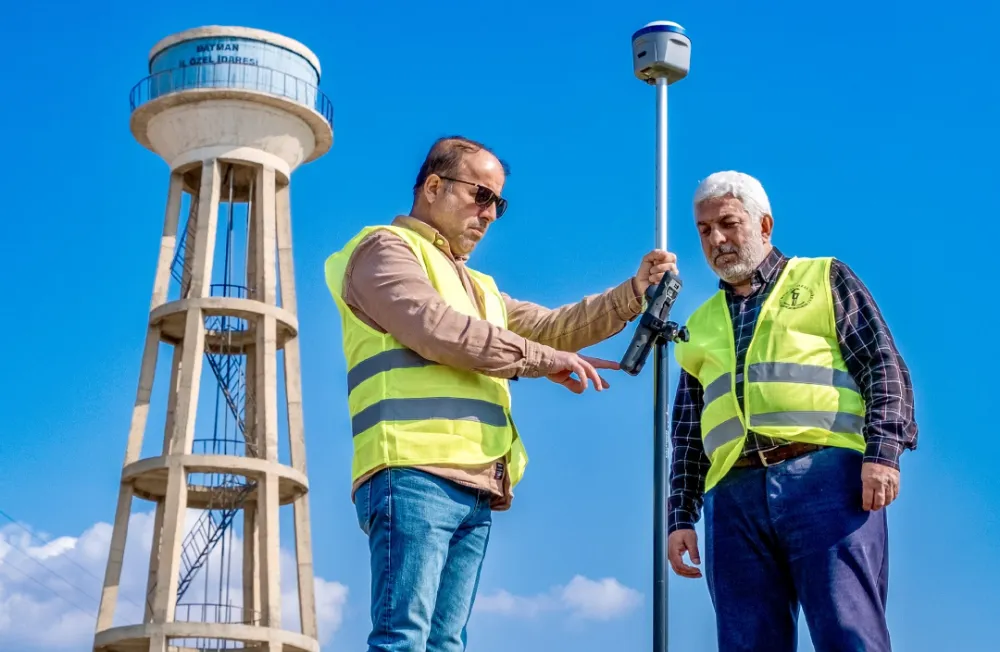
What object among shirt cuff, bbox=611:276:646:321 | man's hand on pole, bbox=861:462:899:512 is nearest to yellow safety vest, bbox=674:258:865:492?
man's hand on pole, bbox=861:462:899:512

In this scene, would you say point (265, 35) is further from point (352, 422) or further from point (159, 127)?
point (352, 422)

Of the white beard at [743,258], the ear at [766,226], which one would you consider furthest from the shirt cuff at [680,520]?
the ear at [766,226]

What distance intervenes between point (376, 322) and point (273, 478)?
104ft

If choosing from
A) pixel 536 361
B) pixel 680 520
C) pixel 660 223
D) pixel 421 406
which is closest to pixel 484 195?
pixel 660 223

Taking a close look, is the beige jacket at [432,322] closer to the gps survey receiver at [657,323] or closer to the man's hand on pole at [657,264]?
the gps survey receiver at [657,323]

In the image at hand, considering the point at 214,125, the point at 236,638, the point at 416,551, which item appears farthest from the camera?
the point at 214,125

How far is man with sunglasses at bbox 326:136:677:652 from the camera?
6090 millimetres

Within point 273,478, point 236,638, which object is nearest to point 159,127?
point 273,478

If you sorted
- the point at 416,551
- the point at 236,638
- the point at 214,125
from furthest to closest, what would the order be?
1. the point at 214,125
2. the point at 236,638
3. the point at 416,551

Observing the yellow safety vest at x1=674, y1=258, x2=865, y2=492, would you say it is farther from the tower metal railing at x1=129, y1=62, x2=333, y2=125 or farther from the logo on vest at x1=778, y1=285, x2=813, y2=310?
the tower metal railing at x1=129, y1=62, x2=333, y2=125

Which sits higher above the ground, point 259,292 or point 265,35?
point 265,35

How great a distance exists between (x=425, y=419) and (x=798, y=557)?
153cm

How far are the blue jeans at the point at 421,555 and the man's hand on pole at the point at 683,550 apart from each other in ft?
2.98

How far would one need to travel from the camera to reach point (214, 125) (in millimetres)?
38969
